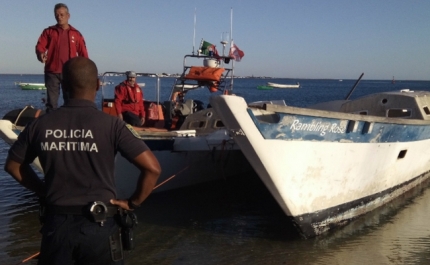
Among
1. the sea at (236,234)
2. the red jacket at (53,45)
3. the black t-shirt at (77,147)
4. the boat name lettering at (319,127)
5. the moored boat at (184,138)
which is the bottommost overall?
the sea at (236,234)

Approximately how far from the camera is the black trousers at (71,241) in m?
2.60

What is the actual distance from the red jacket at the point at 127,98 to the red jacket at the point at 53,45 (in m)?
1.69

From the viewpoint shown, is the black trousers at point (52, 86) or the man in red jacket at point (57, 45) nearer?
the man in red jacket at point (57, 45)

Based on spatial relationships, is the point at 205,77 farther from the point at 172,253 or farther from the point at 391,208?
the point at 172,253

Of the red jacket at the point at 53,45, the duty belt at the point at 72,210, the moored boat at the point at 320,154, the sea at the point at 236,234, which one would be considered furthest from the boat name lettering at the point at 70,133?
the red jacket at the point at 53,45

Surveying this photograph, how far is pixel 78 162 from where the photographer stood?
2.59m

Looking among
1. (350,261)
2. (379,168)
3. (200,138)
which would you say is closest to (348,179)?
(379,168)

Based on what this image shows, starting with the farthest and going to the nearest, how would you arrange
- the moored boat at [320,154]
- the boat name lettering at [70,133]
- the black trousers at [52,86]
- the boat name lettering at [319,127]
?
1. the black trousers at [52,86]
2. the boat name lettering at [319,127]
3. the moored boat at [320,154]
4. the boat name lettering at [70,133]

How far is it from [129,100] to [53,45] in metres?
2.14

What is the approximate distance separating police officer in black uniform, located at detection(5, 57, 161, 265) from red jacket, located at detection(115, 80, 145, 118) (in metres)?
5.94

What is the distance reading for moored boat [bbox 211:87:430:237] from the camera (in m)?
5.88

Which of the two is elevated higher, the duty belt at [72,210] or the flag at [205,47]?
the flag at [205,47]

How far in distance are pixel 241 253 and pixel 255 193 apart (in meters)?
3.56

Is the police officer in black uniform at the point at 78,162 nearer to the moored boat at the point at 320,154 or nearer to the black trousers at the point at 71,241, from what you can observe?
the black trousers at the point at 71,241
